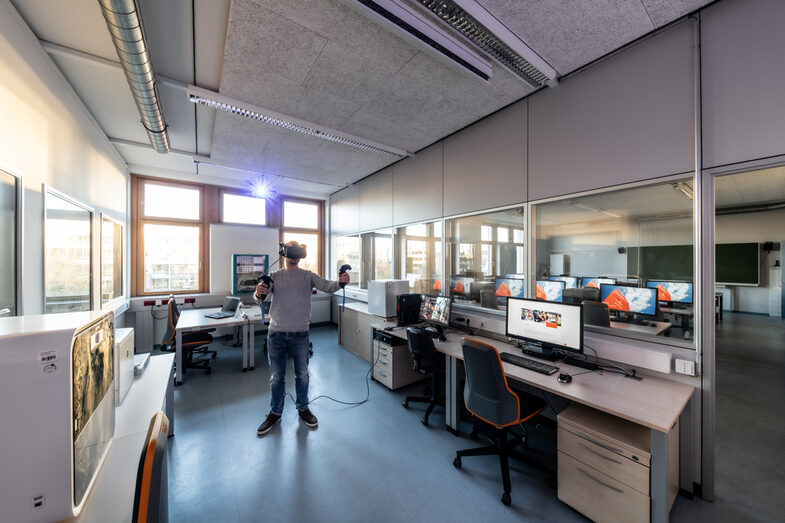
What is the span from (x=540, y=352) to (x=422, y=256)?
2435mm

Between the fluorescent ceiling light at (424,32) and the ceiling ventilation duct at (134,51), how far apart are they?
4.22 ft

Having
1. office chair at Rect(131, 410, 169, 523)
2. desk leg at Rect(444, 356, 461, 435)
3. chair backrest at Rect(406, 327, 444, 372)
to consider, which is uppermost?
office chair at Rect(131, 410, 169, 523)

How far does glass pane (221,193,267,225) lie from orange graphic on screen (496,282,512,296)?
17.1 feet

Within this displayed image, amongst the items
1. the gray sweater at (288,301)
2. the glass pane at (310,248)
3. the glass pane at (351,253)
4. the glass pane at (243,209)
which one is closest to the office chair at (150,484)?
the gray sweater at (288,301)

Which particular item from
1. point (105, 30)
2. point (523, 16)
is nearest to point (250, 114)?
point (105, 30)

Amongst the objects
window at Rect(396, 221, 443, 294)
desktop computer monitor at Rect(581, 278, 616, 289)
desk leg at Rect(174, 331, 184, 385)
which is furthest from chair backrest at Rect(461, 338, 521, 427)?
desk leg at Rect(174, 331, 184, 385)

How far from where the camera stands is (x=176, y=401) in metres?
3.20

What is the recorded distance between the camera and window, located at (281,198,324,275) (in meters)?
6.60

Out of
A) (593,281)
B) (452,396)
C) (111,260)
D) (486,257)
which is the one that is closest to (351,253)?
(486,257)

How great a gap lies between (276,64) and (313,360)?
3837 millimetres

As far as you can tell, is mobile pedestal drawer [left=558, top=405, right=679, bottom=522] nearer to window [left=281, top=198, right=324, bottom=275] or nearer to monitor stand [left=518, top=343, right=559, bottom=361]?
monitor stand [left=518, top=343, right=559, bottom=361]

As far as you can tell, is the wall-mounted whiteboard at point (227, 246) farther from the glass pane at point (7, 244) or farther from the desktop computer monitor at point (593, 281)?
the desktop computer monitor at point (593, 281)

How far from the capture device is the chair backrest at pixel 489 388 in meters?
1.94

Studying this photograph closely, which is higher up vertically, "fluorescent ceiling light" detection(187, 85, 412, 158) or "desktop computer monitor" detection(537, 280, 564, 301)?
"fluorescent ceiling light" detection(187, 85, 412, 158)
